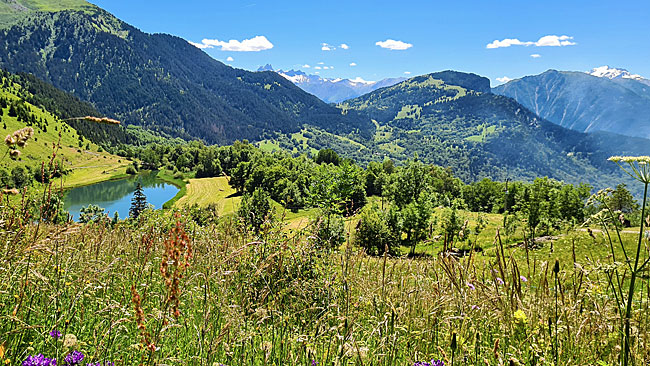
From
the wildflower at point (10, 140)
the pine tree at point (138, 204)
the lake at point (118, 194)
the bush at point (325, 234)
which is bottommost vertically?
the lake at point (118, 194)

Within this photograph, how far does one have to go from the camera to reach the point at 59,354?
7.80 ft

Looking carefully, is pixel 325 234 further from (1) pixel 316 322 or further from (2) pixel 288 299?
(1) pixel 316 322

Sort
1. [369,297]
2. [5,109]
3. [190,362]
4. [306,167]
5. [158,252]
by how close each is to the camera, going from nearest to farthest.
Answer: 1. [190,362]
2. [369,297]
3. [158,252]
4. [306,167]
5. [5,109]

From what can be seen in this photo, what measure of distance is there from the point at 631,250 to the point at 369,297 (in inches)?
769

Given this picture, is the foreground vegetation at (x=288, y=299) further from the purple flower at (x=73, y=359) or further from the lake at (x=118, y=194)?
the lake at (x=118, y=194)

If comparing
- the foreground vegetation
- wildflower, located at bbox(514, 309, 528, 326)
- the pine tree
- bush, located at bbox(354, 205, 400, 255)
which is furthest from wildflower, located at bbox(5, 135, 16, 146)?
bush, located at bbox(354, 205, 400, 255)

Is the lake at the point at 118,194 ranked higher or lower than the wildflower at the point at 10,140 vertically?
lower

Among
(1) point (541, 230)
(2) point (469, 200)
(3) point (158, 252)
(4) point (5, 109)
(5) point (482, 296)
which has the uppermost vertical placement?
(4) point (5, 109)

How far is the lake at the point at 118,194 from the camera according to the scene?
109119mm

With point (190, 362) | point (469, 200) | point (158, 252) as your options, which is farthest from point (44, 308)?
point (469, 200)

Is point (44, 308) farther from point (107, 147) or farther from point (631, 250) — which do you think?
point (107, 147)

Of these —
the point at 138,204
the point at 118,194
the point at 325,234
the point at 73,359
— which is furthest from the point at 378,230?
the point at 118,194

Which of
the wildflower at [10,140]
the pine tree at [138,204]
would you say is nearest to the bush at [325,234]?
the wildflower at [10,140]

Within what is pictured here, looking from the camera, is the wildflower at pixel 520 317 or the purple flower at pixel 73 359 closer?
the purple flower at pixel 73 359
